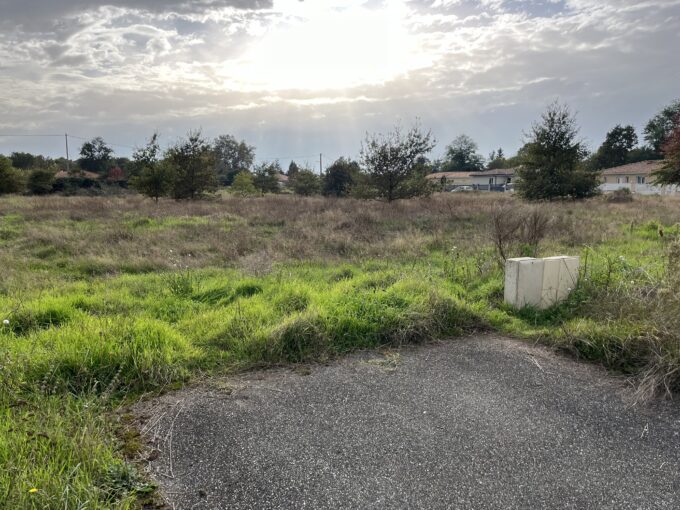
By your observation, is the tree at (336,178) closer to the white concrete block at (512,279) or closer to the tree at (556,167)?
the tree at (556,167)

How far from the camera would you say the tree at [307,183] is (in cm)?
4056

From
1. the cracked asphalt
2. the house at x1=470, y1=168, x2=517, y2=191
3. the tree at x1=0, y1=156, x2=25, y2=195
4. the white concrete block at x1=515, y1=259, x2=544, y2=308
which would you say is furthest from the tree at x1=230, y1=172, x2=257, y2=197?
the house at x1=470, y1=168, x2=517, y2=191

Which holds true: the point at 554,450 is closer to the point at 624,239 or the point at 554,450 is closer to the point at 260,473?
the point at 260,473

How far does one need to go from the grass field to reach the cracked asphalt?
0.28 meters

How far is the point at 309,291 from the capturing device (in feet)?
17.9

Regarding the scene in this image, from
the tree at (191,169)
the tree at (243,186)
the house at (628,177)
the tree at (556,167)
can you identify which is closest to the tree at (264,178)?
the tree at (243,186)

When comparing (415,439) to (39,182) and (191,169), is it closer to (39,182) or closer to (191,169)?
(191,169)

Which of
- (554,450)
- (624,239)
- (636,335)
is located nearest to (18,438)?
(554,450)

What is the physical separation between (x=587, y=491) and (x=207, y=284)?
5210 mm

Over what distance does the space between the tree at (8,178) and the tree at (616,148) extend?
66.8 meters

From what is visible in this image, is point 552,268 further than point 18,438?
Yes

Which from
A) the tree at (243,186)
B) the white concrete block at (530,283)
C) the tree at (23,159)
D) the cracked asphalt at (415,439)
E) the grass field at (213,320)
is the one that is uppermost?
the tree at (23,159)

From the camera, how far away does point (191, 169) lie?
1087 inches

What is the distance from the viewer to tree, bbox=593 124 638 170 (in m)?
59.5
